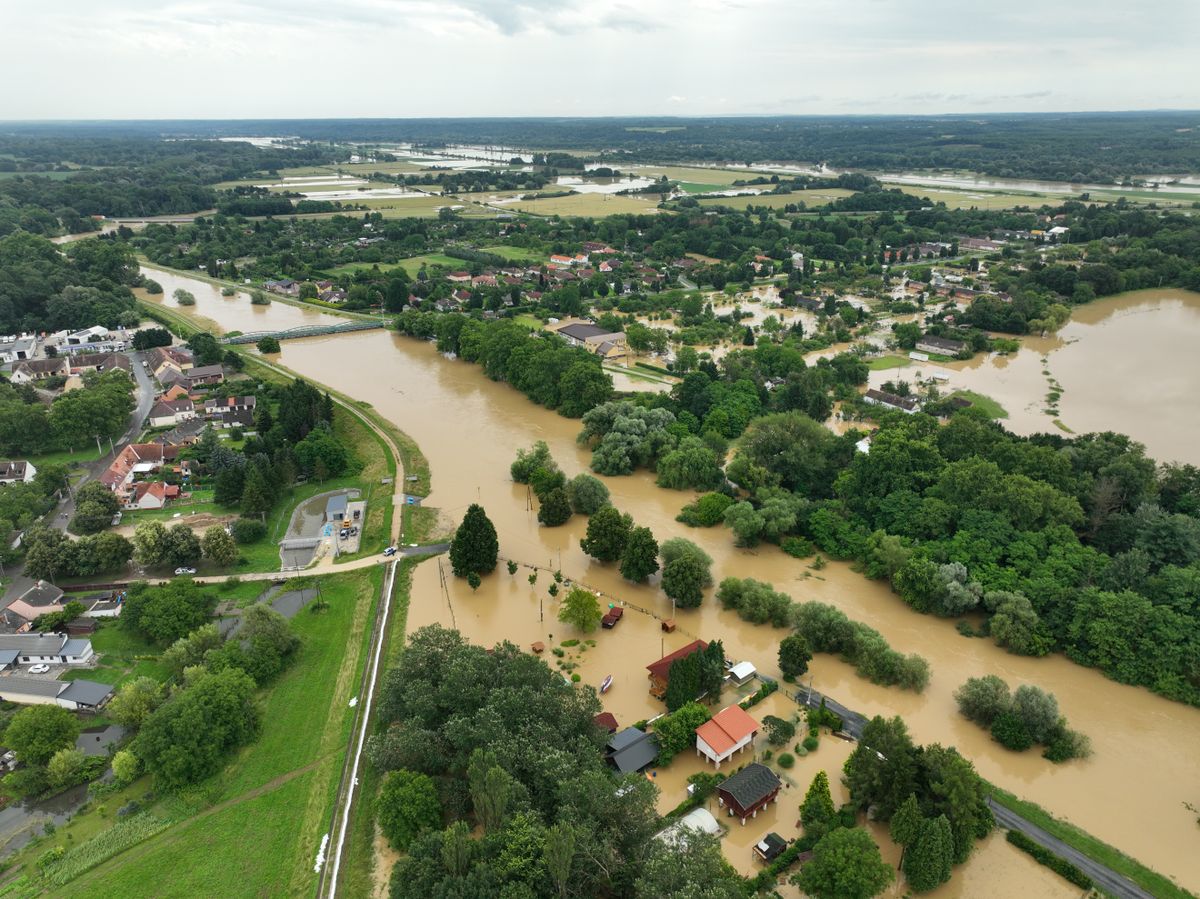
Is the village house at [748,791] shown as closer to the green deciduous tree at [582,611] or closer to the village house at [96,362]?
the green deciduous tree at [582,611]

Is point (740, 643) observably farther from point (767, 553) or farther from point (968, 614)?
point (968, 614)

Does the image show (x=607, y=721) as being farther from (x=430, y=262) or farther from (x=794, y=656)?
(x=430, y=262)

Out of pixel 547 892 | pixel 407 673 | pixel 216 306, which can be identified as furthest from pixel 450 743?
pixel 216 306

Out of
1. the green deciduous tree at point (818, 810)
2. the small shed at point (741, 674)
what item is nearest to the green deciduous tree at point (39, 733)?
the small shed at point (741, 674)

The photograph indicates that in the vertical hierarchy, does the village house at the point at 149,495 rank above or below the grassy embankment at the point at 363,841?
above

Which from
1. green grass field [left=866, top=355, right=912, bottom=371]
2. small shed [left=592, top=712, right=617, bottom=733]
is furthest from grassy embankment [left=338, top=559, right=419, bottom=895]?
green grass field [left=866, top=355, right=912, bottom=371]

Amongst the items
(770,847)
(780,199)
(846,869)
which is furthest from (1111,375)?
(780,199)

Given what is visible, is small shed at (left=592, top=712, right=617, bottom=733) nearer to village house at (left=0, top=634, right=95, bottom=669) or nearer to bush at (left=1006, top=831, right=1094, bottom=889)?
bush at (left=1006, top=831, right=1094, bottom=889)
